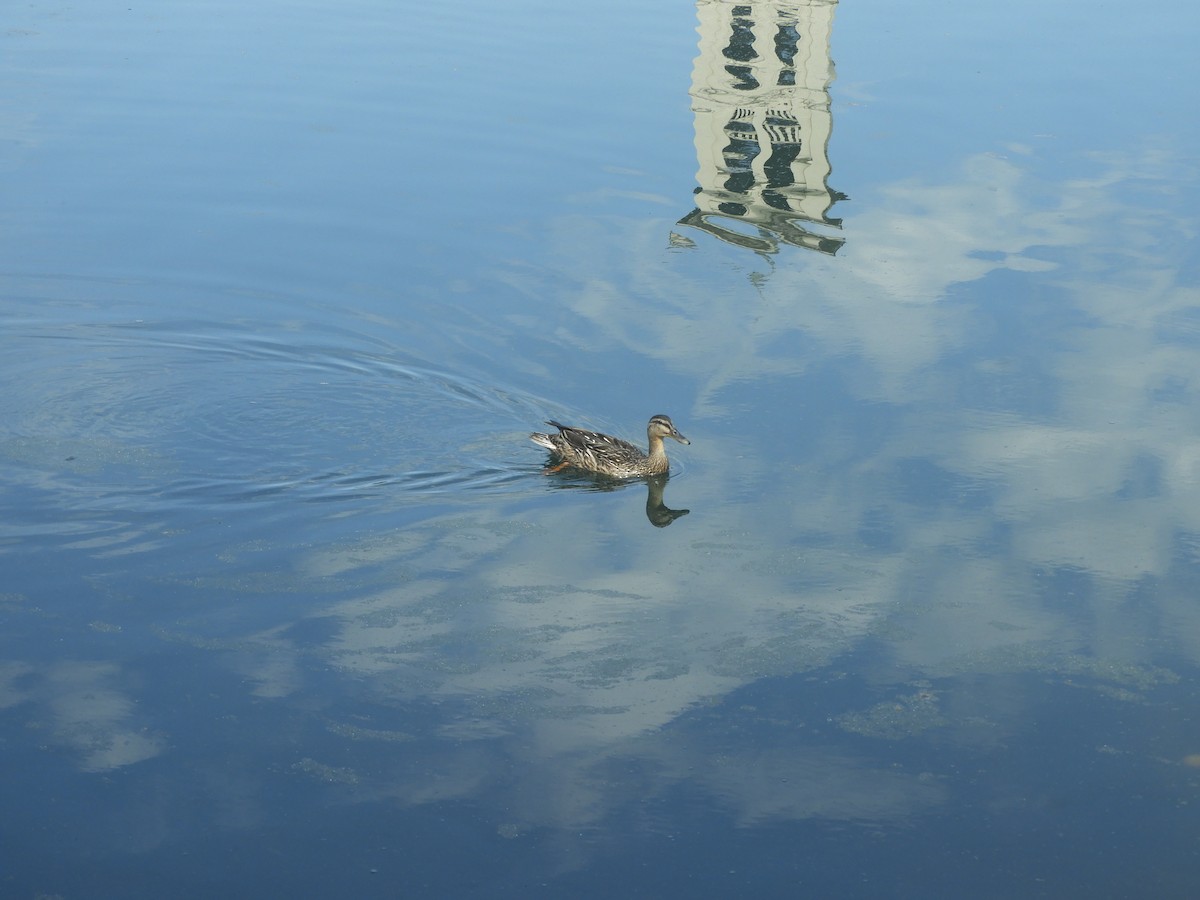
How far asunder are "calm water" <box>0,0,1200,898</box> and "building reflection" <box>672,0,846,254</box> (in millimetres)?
105

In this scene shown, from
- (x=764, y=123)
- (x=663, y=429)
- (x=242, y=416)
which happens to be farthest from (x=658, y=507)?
(x=764, y=123)

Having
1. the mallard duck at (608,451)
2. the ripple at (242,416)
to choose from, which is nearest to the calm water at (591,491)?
the ripple at (242,416)

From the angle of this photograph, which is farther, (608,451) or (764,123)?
(764,123)

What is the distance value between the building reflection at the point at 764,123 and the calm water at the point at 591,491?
105mm

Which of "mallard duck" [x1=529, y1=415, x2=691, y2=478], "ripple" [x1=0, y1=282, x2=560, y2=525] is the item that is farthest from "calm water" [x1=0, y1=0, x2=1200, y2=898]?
"mallard duck" [x1=529, y1=415, x2=691, y2=478]

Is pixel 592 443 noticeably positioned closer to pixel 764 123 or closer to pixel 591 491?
pixel 591 491

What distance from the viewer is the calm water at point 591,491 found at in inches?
287

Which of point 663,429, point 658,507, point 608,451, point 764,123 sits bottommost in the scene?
point 658,507

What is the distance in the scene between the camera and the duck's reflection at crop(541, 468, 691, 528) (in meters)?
10.7

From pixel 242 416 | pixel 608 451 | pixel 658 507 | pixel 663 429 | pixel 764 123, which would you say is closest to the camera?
pixel 658 507

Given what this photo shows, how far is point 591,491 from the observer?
11.0 metres

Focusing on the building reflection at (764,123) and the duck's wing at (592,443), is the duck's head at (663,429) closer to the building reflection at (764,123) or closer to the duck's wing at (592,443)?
the duck's wing at (592,443)

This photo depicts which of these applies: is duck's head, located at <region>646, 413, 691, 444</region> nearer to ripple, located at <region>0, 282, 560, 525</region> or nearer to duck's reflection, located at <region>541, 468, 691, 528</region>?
duck's reflection, located at <region>541, 468, 691, 528</region>

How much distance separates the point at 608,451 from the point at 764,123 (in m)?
10.4
